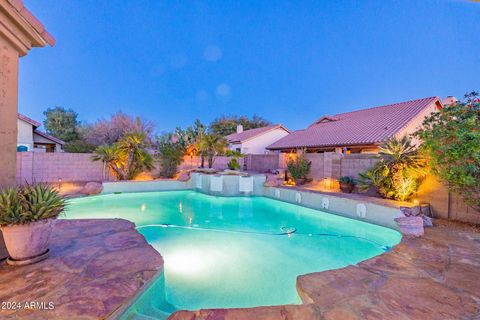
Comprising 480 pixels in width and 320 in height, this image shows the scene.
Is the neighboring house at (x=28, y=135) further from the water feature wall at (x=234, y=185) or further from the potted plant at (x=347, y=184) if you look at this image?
the potted plant at (x=347, y=184)

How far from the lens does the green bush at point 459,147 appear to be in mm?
5516

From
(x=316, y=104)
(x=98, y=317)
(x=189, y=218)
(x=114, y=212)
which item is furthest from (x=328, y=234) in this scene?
(x=316, y=104)

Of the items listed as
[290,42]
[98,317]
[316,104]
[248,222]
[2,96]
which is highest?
[290,42]

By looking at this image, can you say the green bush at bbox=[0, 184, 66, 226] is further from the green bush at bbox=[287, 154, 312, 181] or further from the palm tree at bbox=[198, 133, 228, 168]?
the palm tree at bbox=[198, 133, 228, 168]

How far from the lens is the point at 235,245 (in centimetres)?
622

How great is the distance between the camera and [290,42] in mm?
47812

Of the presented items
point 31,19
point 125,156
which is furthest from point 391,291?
point 125,156

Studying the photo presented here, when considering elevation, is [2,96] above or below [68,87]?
below

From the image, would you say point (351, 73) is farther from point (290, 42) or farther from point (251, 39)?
point (251, 39)

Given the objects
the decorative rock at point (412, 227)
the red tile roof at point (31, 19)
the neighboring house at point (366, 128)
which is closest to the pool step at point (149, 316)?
the red tile roof at point (31, 19)

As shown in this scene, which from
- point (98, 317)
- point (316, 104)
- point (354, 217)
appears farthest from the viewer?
point (316, 104)

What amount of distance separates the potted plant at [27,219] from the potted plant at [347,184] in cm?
1055

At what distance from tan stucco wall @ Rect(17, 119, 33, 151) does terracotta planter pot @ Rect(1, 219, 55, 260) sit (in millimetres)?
19174

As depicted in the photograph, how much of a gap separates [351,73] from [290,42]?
91.3 feet
